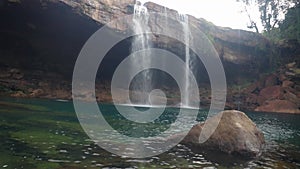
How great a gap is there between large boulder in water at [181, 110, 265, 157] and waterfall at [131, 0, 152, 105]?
99.8ft

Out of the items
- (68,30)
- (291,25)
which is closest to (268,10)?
(291,25)

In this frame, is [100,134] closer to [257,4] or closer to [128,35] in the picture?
[128,35]

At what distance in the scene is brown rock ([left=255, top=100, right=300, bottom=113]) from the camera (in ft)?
159

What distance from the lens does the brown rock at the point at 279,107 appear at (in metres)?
48.3

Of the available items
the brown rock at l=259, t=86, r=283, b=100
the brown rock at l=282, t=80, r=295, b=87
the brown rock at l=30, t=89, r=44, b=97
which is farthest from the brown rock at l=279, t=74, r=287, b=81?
the brown rock at l=30, t=89, r=44, b=97

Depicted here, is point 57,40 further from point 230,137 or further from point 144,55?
point 230,137

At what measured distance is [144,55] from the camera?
4878 centimetres

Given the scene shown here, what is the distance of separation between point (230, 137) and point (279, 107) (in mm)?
39860

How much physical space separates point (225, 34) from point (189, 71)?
959 centimetres

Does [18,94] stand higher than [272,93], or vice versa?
[272,93]

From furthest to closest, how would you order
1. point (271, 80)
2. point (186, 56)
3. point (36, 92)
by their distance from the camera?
point (271, 80) < point (186, 56) < point (36, 92)

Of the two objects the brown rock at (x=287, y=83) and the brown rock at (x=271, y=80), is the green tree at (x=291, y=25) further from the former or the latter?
the brown rock at (x=287, y=83)

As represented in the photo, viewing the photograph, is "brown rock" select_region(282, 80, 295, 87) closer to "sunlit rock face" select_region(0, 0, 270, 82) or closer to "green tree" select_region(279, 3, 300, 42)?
"green tree" select_region(279, 3, 300, 42)

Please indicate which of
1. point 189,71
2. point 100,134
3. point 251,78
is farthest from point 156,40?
point 100,134
